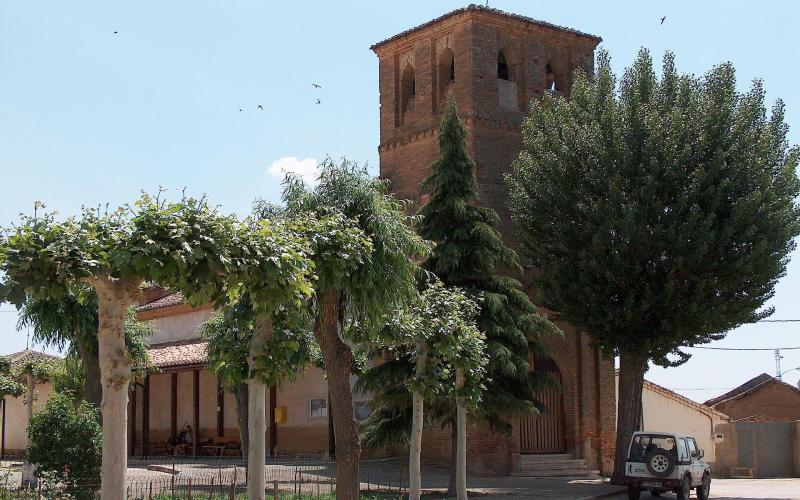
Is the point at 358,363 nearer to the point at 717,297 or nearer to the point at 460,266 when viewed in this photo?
→ the point at 460,266

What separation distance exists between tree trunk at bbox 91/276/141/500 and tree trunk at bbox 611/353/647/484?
722 inches

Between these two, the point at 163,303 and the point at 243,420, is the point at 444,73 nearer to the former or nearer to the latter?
the point at 243,420

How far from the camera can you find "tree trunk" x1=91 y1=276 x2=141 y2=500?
9.48 m

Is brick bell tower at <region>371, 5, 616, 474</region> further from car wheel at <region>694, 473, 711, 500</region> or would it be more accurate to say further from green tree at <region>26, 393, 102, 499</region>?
green tree at <region>26, 393, 102, 499</region>

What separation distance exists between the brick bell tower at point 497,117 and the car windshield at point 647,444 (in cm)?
622

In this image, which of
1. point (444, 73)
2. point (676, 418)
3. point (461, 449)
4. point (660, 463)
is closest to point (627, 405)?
point (660, 463)

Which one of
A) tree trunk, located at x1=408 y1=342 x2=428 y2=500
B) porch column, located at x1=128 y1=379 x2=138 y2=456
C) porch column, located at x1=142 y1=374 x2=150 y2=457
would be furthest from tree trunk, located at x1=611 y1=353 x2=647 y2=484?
porch column, located at x1=128 y1=379 x2=138 y2=456

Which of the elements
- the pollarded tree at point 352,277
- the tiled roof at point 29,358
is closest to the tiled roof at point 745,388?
the tiled roof at point 29,358

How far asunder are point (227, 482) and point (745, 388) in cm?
3494

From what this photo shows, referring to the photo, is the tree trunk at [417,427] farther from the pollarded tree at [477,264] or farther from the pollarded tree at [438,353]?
the pollarded tree at [477,264]

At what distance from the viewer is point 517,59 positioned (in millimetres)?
32344

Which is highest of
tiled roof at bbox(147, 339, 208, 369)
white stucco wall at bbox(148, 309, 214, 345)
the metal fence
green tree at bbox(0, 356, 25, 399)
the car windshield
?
white stucco wall at bbox(148, 309, 214, 345)

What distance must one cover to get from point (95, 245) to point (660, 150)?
700 inches

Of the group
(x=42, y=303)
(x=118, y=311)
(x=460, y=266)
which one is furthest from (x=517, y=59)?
(x=118, y=311)
